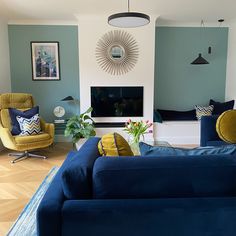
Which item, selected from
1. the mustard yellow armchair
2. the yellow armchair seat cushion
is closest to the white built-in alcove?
the mustard yellow armchair

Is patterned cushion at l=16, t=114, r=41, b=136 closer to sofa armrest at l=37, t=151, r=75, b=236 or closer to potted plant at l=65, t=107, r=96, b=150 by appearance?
potted plant at l=65, t=107, r=96, b=150

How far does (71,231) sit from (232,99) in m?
4.83

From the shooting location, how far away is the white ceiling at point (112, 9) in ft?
12.7

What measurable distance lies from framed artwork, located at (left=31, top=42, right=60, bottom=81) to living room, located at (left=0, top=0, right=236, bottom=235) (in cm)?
2

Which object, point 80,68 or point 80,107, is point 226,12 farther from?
point 80,107

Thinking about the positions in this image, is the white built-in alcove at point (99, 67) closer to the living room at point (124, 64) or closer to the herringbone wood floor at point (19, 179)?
the living room at point (124, 64)

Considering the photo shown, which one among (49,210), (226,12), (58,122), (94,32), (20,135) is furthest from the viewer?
(58,122)

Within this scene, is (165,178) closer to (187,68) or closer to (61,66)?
(61,66)

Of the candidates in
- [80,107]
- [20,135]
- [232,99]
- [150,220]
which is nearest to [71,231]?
[150,220]

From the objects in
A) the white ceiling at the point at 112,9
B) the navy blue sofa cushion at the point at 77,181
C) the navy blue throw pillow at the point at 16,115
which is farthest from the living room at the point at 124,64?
the navy blue sofa cushion at the point at 77,181

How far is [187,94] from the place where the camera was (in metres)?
5.47

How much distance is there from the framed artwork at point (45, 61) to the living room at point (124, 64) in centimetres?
2

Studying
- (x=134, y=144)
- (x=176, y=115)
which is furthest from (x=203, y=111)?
Answer: (x=134, y=144)

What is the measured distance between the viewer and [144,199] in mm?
1244
